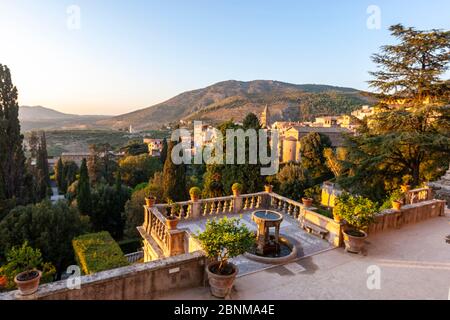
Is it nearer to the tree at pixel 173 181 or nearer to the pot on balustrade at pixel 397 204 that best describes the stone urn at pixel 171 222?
the pot on balustrade at pixel 397 204

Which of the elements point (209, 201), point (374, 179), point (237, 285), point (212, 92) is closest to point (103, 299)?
point (237, 285)

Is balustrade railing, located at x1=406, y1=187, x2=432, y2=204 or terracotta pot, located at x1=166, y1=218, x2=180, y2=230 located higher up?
terracotta pot, located at x1=166, y1=218, x2=180, y2=230

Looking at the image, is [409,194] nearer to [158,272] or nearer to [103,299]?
[158,272]

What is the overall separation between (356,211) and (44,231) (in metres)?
17.8

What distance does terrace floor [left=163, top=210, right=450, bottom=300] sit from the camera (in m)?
5.43

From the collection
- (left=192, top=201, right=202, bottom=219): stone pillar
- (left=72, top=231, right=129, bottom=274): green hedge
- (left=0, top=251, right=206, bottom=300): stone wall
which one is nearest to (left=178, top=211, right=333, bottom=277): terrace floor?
(left=192, top=201, right=202, bottom=219): stone pillar

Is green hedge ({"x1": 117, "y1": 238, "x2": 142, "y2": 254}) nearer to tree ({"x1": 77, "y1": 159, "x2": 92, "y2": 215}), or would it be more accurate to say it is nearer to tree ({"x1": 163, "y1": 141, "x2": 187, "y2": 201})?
tree ({"x1": 163, "y1": 141, "x2": 187, "y2": 201})

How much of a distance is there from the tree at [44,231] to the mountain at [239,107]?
2158 inches

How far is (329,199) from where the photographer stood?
2711 centimetres

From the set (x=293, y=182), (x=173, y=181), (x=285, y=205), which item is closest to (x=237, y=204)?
(x=285, y=205)

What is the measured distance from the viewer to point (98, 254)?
12.8m

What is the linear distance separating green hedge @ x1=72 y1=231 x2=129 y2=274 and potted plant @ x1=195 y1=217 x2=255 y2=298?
8166 mm

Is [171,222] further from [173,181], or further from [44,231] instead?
[173,181]

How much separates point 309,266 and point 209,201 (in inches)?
190
